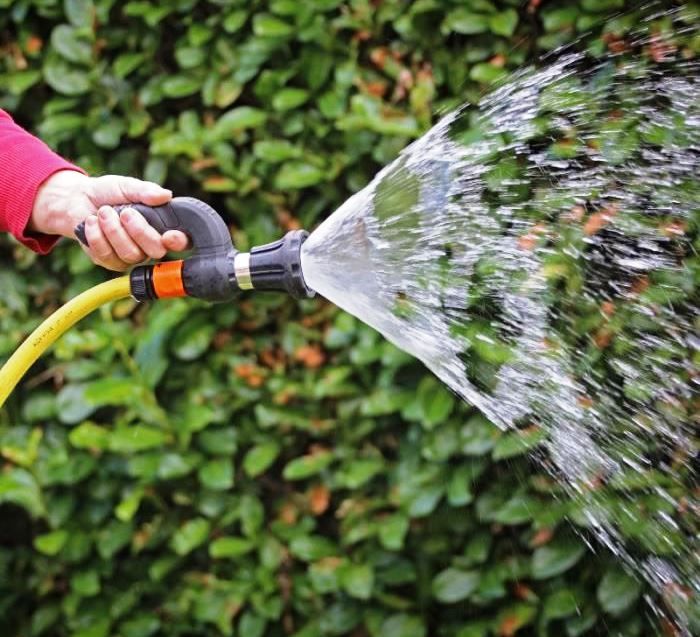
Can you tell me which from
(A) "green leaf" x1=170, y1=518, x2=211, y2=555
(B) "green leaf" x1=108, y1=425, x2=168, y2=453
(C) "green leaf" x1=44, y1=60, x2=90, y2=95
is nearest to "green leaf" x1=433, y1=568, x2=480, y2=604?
(A) "green leaf" x1=170, y1=518, x2=211, y2=555

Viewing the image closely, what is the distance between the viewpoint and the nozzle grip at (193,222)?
1.51 meters

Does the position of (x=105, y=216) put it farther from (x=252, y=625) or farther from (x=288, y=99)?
(x=252, y=625)

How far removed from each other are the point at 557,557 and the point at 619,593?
149mm

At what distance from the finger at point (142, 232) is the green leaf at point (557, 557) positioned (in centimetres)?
121

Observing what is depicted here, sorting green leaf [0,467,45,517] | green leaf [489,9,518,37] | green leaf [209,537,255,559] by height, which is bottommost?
green leaf [209,537,255,559]

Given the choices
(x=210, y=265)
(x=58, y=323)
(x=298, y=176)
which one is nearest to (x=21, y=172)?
(x=58, y=323)

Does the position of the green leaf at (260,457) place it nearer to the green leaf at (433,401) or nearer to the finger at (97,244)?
the green leaf at (433,401)

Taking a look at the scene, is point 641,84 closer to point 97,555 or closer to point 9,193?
point 9,193

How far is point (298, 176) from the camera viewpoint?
2.56m

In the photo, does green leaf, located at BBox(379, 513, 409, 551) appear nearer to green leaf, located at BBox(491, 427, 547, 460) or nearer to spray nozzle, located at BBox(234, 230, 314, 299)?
green leaf, located at BBox(491, 427, 547, 460)

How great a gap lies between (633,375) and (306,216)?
97 centimetres

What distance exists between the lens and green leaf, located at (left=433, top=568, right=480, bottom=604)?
245cm

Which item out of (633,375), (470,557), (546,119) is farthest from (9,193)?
(470,557)

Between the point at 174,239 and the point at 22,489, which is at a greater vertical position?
the point at 174,239
